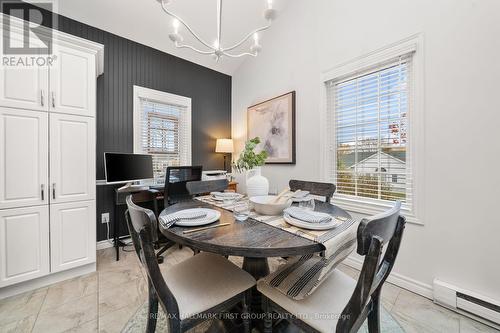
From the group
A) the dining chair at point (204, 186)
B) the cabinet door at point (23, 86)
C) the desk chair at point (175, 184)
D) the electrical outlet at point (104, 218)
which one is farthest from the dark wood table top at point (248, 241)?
the electrical outlet at point (104, 218)

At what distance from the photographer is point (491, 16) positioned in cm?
146

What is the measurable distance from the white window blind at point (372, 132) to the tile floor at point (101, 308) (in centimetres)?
88

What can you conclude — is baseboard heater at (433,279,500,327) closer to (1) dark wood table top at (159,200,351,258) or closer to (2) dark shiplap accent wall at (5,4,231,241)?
(1) dark wood table top at (159,200,351,258)

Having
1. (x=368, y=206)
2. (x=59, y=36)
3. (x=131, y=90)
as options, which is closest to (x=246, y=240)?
(x=368, y=206)

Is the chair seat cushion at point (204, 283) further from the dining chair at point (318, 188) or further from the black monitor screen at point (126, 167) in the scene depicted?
the black monitor screen at point (126, 167)

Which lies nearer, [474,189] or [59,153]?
[474,189]

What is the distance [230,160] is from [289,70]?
203cm

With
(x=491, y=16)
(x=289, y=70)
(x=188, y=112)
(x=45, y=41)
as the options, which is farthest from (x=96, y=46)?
(x=491, y=16)

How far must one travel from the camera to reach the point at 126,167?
266cm

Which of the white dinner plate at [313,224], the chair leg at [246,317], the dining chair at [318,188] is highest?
the dining chair at [318,188]

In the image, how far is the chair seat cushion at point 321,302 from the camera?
88 centimetres

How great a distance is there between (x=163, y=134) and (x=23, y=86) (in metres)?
1.68

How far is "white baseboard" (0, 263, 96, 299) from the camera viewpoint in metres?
1.75

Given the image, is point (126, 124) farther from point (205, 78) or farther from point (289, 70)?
point (289, 70)
